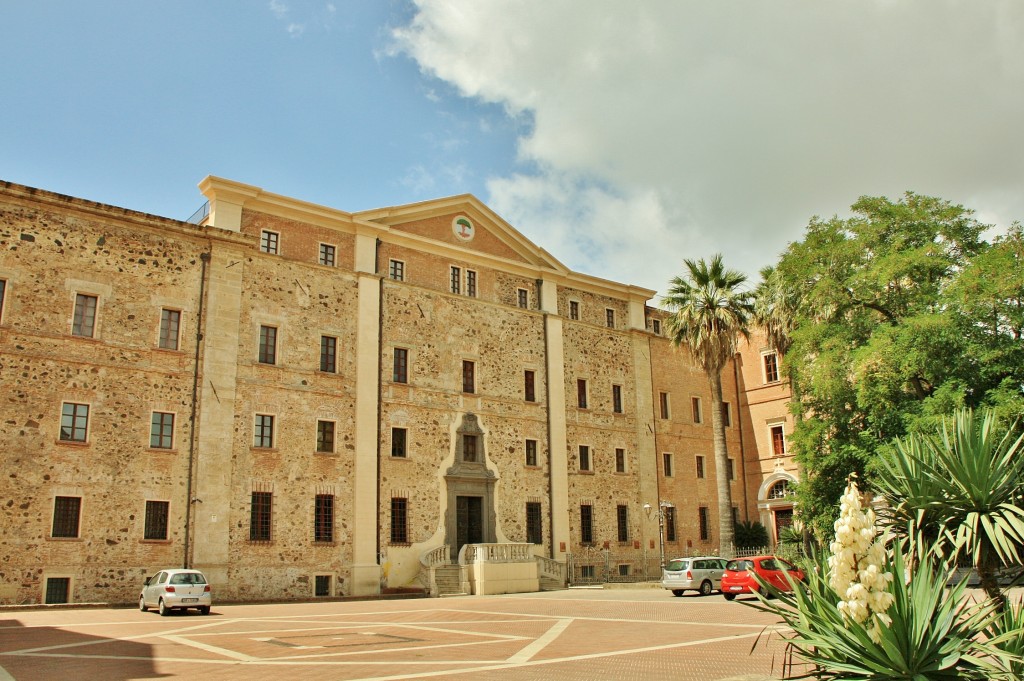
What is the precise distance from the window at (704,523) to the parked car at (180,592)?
2682cm

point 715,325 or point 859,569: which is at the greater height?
point 715,325

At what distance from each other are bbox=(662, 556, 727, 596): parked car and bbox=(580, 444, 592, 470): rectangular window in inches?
391

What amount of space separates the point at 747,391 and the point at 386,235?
23.1 m

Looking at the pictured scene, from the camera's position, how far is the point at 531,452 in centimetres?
3619

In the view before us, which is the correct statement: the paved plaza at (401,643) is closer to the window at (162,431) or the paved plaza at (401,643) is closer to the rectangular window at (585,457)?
the window at (162,431)

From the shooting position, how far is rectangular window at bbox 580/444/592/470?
3816 centimetres

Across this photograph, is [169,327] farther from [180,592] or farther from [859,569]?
[859,569]

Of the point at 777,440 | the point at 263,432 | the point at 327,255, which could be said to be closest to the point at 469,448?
the point at 263,432

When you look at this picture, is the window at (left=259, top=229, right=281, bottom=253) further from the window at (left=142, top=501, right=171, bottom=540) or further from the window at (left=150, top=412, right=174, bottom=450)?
the window at (left=142, top=501, right=171, bottom=540)

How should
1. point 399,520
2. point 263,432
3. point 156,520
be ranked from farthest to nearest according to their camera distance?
point 399,520, point 263,432, point 156,520

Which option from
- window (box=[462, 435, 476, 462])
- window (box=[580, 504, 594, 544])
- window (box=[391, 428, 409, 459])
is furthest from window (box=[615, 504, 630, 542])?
window (box=[391, 428, 409, 459])

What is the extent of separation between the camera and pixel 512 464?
35219 mm

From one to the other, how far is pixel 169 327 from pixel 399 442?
9.40 meters

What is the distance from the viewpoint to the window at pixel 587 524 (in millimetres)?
37188
